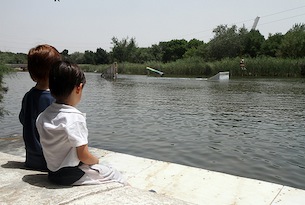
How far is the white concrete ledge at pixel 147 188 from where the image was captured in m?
2.18

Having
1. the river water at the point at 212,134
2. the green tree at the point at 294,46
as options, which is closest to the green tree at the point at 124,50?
the green tree at the point at 294,46

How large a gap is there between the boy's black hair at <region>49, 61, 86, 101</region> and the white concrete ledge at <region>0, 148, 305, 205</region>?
28.8 inches

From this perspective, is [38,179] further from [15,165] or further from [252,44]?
[252,44]

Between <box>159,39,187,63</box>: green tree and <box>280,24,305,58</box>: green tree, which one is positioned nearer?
<box>280,24,305,58</box>: green tree

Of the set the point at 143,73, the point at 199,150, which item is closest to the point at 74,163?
the point at 199,150

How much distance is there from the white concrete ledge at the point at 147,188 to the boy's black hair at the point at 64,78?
0.73m

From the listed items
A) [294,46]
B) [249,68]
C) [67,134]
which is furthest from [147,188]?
[294,46]

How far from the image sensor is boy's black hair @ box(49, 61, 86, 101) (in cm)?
223

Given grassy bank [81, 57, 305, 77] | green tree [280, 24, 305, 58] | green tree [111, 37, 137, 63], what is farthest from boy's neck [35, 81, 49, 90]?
green tree [111, 37, 137, 63]

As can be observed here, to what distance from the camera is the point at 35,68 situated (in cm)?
273

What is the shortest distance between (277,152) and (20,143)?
4.73m

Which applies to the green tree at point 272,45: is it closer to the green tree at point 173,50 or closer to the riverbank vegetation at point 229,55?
the riverbank vegetation at point 229,55

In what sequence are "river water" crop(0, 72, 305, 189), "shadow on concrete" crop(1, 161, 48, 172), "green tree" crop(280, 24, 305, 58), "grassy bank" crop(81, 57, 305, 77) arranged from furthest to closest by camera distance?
"green tree" crop(280, 24, 305, 58) → "grassy bank" crop(81, 57, 305, 77) → "river water" crop(0, 72, 305, 189) → "shadow on concrete" crop(1, 161, 48, 172)

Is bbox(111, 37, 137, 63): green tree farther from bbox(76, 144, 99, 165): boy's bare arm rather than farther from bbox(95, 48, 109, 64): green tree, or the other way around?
bbox(76, 144, 99, 165): boy's bare arm
